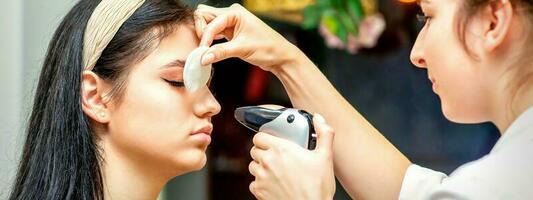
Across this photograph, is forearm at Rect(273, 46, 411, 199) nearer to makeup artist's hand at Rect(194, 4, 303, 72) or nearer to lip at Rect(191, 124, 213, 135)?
makeup artist's hand at Rect(194, 4, 303, 72)

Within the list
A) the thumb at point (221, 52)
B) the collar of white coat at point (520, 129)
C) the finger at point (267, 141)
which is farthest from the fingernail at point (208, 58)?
the collar of white coat at point (520, 129)

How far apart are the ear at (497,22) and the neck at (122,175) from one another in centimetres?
47

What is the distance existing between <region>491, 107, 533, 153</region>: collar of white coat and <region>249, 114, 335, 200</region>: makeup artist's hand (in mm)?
202

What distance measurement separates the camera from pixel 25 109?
47.6 inches

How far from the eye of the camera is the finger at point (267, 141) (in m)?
0.92

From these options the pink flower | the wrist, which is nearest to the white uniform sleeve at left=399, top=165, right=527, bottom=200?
the wrist

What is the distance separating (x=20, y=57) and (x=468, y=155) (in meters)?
1.16

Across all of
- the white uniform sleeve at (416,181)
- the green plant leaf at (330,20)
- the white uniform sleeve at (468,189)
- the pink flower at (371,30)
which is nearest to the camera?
Result: the white uniform sleeve at (468,189)

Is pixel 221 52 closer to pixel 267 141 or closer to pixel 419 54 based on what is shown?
pixel 267 141

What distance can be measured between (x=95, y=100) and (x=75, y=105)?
0.09 ft

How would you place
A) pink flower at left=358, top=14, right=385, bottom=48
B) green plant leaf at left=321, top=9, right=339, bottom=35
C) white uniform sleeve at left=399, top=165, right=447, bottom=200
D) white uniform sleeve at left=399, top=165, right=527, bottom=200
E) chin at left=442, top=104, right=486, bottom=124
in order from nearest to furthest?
white uniform sleeve at left=399, top=165, right=527, bottom=200 < chin at left=442, top=104, right=486, bottom=124 < white uniform sleeve at left=399, top=165, right=447, bottom=200 < green plant leaf at left=321, top=9, right=339, bottom=35 < pink flower at left=358, top=14, right=385, bottom=48

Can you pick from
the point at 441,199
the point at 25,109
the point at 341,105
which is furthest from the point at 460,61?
the point at 25,109

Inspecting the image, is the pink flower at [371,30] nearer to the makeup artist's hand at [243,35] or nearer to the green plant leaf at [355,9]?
the green plant leaf at [355,9]

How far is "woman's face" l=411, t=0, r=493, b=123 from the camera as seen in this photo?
83cm
